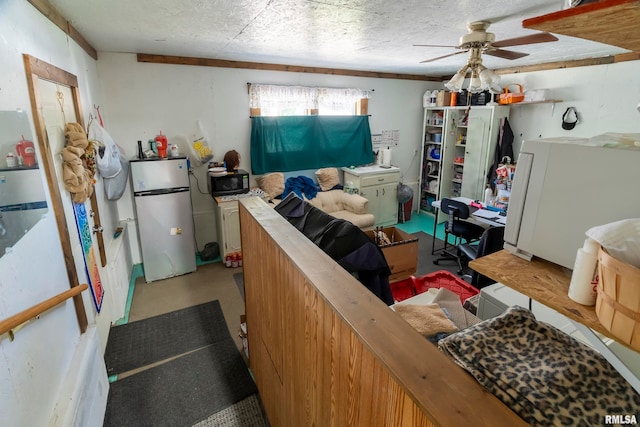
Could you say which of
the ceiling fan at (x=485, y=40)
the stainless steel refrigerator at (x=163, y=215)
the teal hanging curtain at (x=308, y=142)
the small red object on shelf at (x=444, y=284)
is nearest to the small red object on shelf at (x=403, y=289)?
the small red object on shelf at (x=444, y=284)

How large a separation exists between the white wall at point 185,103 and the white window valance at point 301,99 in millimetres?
98

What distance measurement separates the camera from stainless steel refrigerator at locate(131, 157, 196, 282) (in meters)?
3.44

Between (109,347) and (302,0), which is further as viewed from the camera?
(109,347)

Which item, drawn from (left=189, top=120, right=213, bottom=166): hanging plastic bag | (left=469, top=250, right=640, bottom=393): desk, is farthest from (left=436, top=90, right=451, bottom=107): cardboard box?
(left=469, top=250, right=640, bottom=393): desk

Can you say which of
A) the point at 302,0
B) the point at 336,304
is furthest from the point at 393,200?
the point at 336,304

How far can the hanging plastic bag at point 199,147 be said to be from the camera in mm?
4004

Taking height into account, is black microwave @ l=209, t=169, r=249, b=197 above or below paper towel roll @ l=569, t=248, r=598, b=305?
below

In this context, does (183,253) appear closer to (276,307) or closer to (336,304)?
(276,307)

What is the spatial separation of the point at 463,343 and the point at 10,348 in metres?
1.51

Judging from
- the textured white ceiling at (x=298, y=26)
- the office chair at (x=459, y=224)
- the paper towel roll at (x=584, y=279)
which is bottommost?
the office chair at (x=459, y=224)

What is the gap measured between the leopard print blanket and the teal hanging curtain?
407 cm

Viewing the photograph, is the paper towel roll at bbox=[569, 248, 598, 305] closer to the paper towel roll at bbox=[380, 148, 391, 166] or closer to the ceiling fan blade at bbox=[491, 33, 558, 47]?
the ceiling fan blade at bbox=[491, 33, 558, 47]

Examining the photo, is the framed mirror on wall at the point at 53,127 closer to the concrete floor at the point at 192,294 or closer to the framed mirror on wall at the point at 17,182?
the framed mirror on wall at the point at 17,182

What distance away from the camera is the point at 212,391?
2236 millimetres
